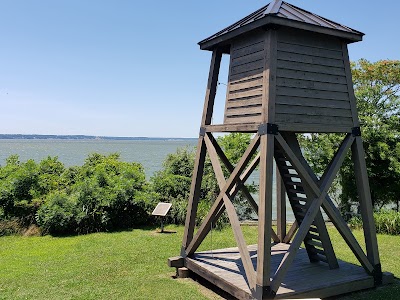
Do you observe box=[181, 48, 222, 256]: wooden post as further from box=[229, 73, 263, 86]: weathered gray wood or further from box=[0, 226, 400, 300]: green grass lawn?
box=[0, 226, 400, 300]: green grass lawn

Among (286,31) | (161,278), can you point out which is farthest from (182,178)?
(286,31)

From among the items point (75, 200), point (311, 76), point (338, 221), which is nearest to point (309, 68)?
point (311, 76)

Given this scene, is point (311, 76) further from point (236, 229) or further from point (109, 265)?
point (109, 265)

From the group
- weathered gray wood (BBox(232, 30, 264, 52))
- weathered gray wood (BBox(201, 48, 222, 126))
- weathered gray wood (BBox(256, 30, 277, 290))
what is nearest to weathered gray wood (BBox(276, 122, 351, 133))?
weathered gray wood (BBox(256, 30, 277, 290))

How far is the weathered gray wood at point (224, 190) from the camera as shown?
7480mm

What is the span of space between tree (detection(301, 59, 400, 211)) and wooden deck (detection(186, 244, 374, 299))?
707 cm

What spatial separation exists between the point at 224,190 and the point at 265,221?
4.95 feet

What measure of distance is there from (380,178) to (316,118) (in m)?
9.08

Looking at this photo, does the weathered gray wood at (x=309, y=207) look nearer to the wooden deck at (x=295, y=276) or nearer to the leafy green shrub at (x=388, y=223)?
the wooden deck at (x=295, y=276)

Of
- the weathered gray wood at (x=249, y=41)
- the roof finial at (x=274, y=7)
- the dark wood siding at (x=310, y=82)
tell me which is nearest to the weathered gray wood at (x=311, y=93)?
the dark wood siding at (x=310, y=82)

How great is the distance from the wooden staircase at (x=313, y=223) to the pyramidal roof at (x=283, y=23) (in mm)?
2606

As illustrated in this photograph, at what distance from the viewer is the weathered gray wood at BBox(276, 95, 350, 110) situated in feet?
23.7

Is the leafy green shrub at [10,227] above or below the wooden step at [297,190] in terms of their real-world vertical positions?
below

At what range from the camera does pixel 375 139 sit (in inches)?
578
